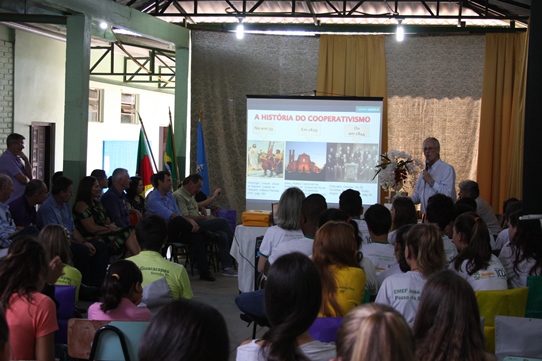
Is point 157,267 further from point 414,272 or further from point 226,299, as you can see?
point 226,299

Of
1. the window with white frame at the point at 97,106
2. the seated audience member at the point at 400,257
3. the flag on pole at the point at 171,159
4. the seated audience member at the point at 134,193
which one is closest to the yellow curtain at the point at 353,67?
the flag on pole at the point at 171,159

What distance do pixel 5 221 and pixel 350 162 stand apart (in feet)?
15.4

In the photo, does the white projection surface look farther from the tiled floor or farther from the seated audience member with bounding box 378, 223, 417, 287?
the seated audience member with bounding box 378, 223, 417, 287

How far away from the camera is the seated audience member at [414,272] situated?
3.19 metres

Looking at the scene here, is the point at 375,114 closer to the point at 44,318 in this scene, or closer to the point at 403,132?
the point at 403,132

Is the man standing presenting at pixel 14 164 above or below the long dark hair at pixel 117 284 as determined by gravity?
above

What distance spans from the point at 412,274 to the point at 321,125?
6116 millimetres

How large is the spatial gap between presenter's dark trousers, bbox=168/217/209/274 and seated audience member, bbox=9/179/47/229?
1.66m

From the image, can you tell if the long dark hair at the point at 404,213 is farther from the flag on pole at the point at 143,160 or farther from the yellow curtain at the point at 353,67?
the flag on pole at the point at 143,160

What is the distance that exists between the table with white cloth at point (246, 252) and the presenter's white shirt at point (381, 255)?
2.40 meters

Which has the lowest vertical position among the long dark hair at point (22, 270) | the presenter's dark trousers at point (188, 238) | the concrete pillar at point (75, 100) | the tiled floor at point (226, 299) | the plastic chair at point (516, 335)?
the tiled floor at point (226, 299)

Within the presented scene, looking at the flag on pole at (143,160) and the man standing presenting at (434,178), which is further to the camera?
the flag on pole at (143,160)

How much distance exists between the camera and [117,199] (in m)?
7.56

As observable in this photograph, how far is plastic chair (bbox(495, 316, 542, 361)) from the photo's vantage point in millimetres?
3225
